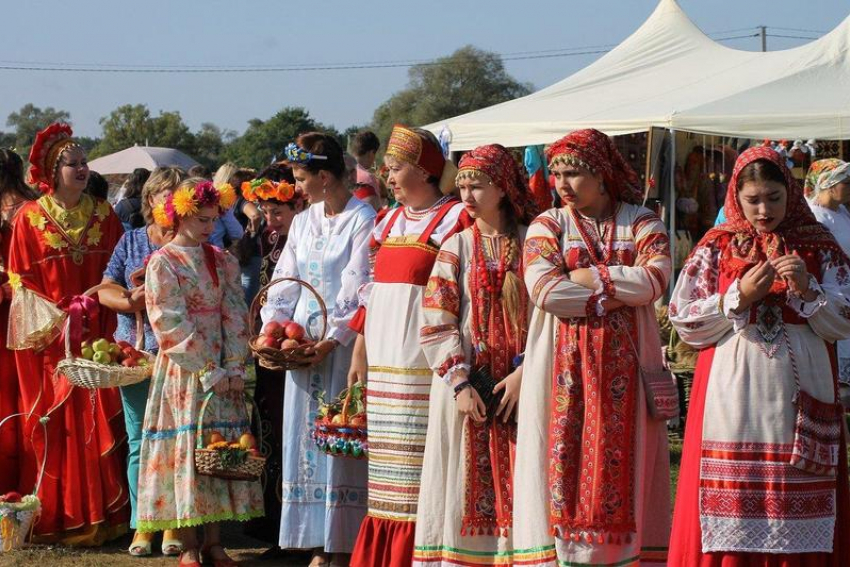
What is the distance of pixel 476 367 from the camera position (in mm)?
5117

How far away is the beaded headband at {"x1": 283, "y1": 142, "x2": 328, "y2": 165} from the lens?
6.25 meters

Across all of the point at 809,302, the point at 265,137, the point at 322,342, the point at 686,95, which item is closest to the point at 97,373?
the point at 322,342

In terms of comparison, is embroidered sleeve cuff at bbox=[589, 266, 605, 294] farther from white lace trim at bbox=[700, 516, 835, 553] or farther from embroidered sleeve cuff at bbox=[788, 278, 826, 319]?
white lace trim at bbox=[700, 516, 835, 553]

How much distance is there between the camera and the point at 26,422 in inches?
292

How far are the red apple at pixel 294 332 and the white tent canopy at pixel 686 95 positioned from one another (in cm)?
772

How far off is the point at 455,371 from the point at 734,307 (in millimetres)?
1175

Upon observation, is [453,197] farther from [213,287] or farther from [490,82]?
[490,82]

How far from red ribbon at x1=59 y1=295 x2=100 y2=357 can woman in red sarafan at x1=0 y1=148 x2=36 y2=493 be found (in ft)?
2.26

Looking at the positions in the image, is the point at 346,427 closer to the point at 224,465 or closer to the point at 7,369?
the point at 224,465

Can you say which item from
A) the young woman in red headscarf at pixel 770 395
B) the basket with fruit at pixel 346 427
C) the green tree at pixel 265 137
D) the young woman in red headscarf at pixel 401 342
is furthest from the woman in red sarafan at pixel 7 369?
the green tree at pixel 265 137

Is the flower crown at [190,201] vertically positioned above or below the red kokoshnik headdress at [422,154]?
below

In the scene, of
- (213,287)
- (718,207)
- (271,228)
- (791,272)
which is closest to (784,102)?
(718,207)

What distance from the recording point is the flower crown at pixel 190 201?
621 centimetres

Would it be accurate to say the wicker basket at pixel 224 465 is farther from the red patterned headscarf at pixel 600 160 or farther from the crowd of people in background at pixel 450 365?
the red patterned headscarf at pixel 600 160
